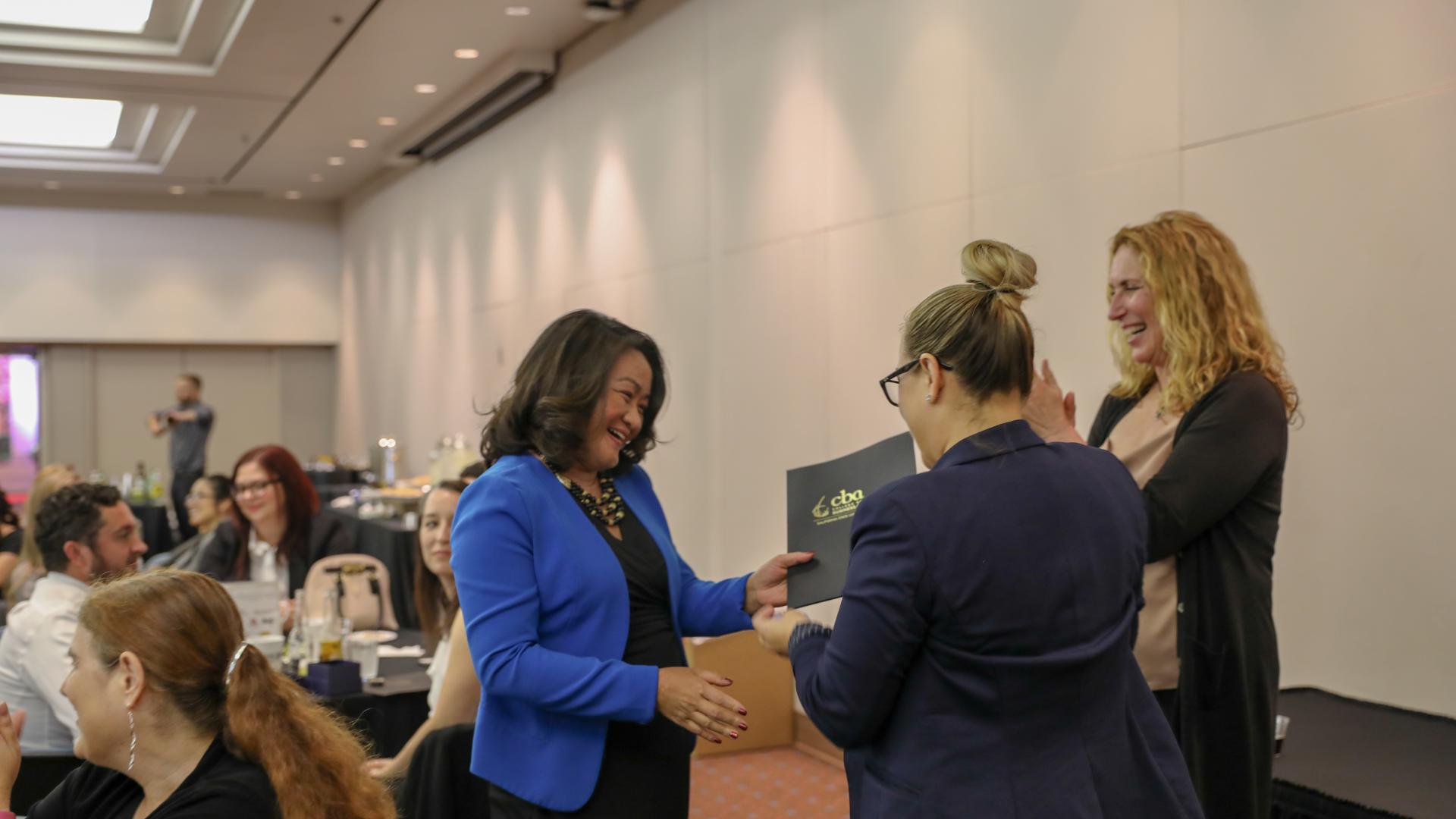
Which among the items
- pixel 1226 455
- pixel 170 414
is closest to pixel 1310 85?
pixel 1226 455

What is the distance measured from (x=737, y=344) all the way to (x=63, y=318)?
10.0 metres

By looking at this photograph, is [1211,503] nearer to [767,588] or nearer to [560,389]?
[767,588]

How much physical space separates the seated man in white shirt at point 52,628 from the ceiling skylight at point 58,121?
24.1ft

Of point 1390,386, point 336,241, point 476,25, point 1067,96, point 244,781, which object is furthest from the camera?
point 336,241

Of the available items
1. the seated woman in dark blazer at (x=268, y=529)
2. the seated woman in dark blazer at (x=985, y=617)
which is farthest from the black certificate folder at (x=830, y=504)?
the seated woman in dark blazer at (x=268, y=529)

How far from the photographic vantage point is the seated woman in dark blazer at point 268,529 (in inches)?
186

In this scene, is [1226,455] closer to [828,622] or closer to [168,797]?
[168,797]

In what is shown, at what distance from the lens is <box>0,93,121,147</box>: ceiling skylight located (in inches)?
392

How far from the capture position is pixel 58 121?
10.7 m

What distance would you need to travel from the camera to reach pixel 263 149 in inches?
429

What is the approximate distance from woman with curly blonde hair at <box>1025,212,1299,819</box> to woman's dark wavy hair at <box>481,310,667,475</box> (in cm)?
70

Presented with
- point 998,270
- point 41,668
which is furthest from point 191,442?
point 998,270

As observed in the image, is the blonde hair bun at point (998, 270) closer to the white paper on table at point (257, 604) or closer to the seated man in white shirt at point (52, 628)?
the seated man in white shirt at point (52, 628)

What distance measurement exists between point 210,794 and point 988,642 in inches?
41.1
